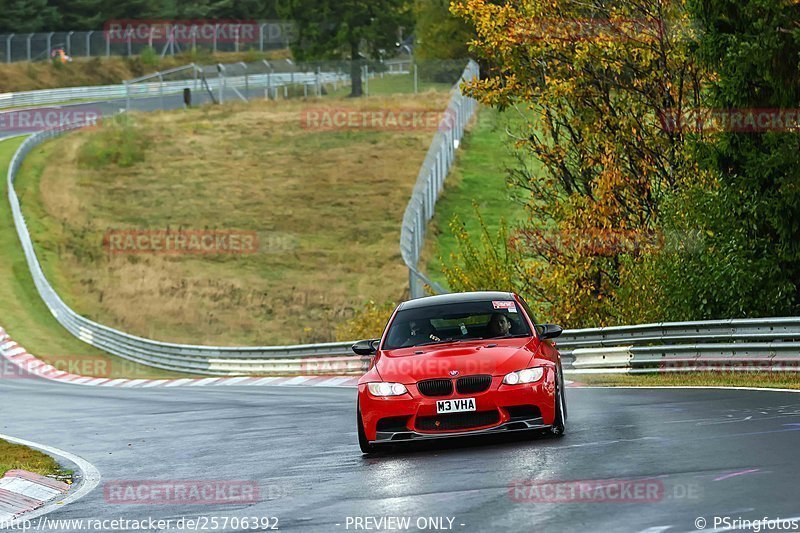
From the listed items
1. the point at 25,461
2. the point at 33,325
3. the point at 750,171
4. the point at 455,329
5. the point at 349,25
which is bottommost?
the point at 33,325

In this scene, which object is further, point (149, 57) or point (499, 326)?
point (149, 57)

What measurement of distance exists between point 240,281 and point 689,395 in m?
33.2

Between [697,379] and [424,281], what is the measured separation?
31.0ft

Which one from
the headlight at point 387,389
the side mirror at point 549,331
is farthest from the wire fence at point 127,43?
the headlight at point 387,389

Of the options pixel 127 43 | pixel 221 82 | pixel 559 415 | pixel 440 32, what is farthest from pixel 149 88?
pixel 559 415

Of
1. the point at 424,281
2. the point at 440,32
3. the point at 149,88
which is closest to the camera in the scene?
the point at 424,281

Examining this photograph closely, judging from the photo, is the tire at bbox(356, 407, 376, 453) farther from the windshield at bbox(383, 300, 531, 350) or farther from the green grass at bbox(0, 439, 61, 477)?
the green grass at bbox(0, 439, 61, 477)

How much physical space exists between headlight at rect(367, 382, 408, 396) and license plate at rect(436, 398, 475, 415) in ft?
1.17

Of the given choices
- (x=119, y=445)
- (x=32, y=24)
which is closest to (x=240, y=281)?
(x=119, y=445)

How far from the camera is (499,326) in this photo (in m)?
14.0

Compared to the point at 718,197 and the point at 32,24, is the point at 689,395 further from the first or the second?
the point at 32,24

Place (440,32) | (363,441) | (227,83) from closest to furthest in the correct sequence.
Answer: (363,441)
(440,32)
(227,83)

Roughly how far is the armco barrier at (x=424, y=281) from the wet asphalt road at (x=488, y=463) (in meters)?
1.91

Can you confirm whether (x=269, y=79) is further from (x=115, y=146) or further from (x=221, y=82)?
(x=115, y=146)
